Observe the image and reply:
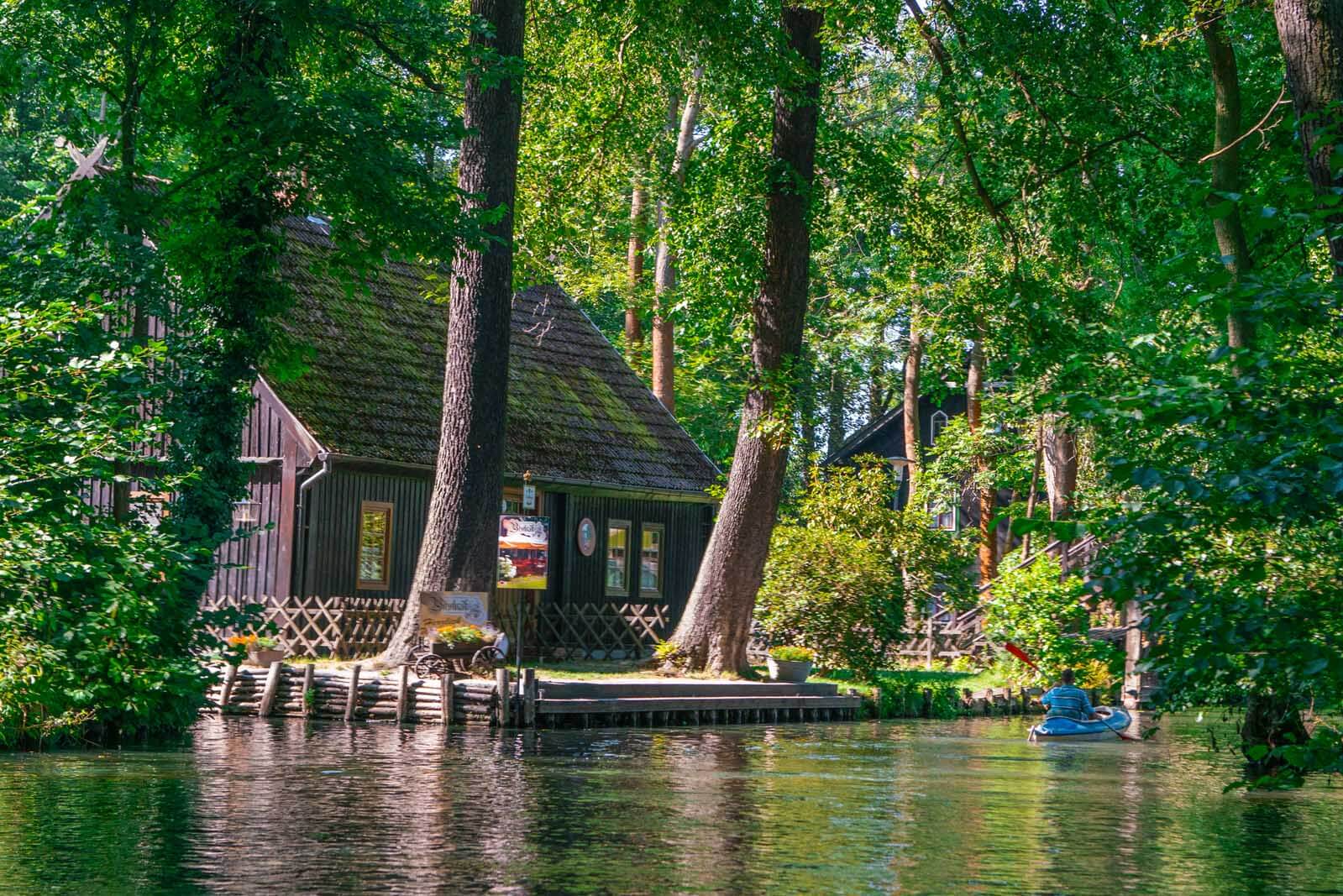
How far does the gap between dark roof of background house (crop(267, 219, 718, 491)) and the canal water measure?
928 centimetres

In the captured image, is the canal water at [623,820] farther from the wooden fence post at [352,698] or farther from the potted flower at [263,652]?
the potted flower at [263,652]

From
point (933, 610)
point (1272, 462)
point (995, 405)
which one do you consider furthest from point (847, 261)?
point (1272, 462)

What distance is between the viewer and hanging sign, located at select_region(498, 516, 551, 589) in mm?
24422

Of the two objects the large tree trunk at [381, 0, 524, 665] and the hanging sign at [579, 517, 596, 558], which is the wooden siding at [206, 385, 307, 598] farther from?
the hanging sign at [579, 517, 596, 558]

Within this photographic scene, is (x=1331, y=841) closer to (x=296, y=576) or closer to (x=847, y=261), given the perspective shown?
(x=296, y=576)

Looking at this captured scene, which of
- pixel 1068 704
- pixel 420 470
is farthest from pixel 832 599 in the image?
pixel 420 470

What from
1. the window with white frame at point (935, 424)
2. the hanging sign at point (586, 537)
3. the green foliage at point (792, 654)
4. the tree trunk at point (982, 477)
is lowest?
the green foliage at point (792, 654)

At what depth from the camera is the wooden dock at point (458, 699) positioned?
75.7 feet

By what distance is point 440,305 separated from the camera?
119 ft

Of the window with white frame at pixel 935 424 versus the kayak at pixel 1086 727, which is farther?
the window with white frame at pixel 935 424

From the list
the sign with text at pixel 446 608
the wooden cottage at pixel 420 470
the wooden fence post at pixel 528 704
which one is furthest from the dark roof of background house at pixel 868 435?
the wooden fence post at pixel 528 704

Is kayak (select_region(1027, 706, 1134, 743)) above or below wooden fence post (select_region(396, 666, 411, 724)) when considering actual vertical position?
below

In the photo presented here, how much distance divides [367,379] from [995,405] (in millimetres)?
12717

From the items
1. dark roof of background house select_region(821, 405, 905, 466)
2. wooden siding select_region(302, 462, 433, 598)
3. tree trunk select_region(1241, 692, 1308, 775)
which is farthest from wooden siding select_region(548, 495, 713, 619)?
dark roof of background house select_region(821, 405, 905, 466)
